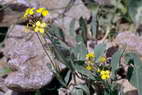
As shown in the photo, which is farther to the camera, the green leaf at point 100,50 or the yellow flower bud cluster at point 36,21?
the green leaf at point 100,50

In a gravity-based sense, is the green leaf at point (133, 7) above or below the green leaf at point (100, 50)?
above

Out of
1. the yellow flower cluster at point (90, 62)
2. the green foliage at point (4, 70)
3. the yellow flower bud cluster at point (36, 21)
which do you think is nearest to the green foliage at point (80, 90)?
the yellow flower cluster at point (90, 62)

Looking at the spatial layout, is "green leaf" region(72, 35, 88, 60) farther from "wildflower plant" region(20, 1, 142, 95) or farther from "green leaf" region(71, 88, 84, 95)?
"green leaf" region(71, 88, 84, 95)

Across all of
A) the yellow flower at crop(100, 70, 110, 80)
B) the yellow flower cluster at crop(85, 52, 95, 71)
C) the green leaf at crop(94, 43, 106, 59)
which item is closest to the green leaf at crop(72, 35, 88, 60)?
the green leaf at crop(94, 43, 106, 59)

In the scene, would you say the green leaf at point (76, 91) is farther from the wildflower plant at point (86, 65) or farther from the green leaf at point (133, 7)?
the green leaf at point (133, 7)

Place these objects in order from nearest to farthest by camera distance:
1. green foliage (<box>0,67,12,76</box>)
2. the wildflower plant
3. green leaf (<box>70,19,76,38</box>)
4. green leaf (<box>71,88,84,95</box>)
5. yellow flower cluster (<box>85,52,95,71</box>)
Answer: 1. the wildflower plant
2. yellow flower cluster (<box>85,52,95,71</box>)
3. green leaf (<box>71,88,84,95</box>)
4. green foliage (<box>0,67,12,76</box>)
5. green leaf (<box>70,19,76,38</box>)

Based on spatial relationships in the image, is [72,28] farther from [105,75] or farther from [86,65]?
[105,75]

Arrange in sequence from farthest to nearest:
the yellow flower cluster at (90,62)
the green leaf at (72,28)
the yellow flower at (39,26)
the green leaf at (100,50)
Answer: the green leaf at (72,28) < the green leaf at (100,50) < the yellow flower cluster at (90,62) < the yellow flower at (39,26)

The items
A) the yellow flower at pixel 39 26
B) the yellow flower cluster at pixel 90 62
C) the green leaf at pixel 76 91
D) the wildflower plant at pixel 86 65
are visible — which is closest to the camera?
the yellow flower at pixel 39 26

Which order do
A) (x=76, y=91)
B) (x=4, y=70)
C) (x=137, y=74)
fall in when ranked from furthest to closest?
(x=4, y=70) → (x=76, y=91) → (x=137, y=74)

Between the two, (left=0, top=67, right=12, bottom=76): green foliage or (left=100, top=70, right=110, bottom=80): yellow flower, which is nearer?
(left=100, top=70, right=110, bottom=80): yellow flower

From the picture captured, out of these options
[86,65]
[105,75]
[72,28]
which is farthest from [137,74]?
[72,28]
